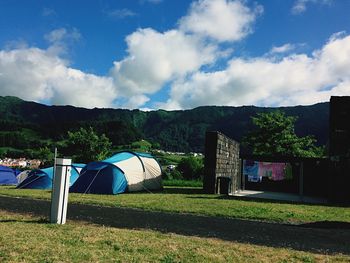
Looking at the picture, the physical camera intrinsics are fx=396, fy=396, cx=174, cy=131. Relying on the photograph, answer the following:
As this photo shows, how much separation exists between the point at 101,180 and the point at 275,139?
3115 cm

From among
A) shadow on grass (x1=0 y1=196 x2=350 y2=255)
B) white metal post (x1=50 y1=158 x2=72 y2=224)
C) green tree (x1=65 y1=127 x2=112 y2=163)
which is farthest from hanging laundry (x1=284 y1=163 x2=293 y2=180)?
white metal post (x1=50 y1=158 x2=72 y2=224)

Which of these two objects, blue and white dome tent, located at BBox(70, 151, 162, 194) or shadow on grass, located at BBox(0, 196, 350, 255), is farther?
blue and white dome tent, located at BBox(70, 151, 162, 194)

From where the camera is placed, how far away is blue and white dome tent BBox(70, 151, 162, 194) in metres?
20.8

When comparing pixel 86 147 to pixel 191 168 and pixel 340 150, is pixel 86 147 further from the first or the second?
pixel 340 150

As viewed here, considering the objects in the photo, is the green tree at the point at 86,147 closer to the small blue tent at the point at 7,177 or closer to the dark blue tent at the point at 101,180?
the small blue tent at the point at 7,177

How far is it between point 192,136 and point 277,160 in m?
166

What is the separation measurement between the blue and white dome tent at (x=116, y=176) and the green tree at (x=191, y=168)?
63.4 ft

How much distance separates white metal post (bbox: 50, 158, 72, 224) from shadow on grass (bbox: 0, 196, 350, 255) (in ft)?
3.14

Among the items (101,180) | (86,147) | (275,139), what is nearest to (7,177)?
(101,180)

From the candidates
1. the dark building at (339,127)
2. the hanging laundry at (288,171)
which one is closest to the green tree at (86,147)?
the hanging laundry at (288,171)

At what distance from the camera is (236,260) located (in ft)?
20.1

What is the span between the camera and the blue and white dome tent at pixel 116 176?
2077 cm

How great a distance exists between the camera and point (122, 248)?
21.5 feet

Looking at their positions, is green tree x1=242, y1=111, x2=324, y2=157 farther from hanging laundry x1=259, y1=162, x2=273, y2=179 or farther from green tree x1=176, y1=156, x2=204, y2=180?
hanging laundry x1=259, y1=162, x2=273, y2=179
